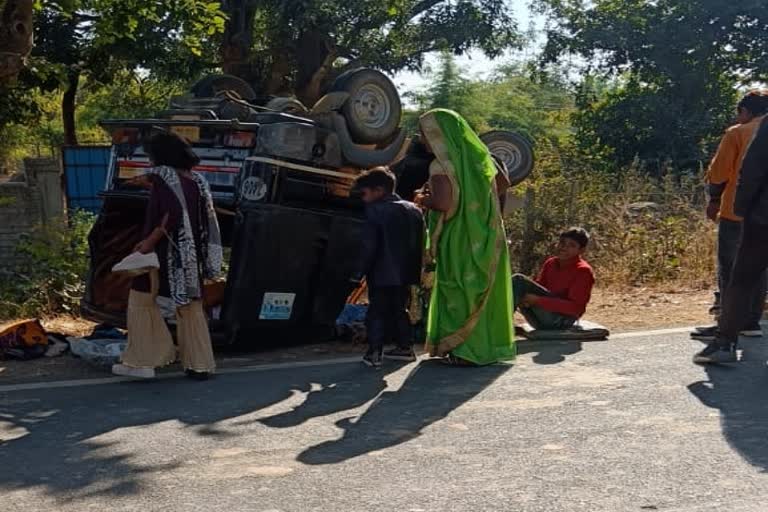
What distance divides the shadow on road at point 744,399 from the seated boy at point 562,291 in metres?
1.27

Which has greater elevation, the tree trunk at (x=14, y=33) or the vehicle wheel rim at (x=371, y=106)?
the tree trunk at (x=14, y=33)

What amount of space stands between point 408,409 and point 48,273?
19.4 feet

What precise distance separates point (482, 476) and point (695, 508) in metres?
0.91

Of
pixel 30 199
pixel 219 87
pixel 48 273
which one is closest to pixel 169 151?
pixel 219 87

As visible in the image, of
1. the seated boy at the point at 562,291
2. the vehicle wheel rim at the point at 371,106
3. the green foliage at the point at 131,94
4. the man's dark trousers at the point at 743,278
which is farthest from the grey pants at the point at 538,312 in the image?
the green foliage at the point at 131,94

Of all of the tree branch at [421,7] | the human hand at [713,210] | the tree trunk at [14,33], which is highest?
the tree branch at [421,7]

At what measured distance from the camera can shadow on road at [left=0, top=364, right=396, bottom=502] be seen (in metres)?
4.55

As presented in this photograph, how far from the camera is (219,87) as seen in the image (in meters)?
9.11

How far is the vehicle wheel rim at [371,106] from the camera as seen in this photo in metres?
7.96

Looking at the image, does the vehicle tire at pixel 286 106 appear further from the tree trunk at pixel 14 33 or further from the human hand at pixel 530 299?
the human hand at pixel 530 299

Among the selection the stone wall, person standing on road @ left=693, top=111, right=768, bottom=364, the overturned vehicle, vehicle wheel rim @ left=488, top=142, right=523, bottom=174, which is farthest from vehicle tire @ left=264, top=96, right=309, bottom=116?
the stone wall

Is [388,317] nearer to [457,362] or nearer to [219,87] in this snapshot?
[457,362]

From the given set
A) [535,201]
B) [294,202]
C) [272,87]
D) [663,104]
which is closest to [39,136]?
[272,87]

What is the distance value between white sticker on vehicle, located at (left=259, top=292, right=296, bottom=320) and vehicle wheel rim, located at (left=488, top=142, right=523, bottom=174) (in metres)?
2.64
